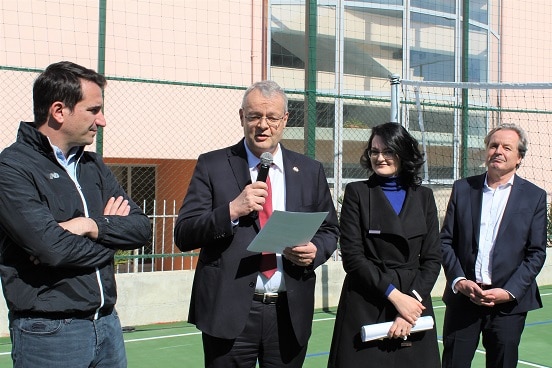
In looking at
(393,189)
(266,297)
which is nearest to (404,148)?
(393,189)

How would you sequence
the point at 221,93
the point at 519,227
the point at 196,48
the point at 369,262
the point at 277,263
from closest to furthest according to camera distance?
the point at 277,263 → the point at 369,262 → the point at 519,227 → the point at 221,93 → the point at 196,48

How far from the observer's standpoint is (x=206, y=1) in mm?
11812

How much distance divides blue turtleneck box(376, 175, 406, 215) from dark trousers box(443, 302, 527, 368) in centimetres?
86

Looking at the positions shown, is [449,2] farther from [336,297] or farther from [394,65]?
[336,297]

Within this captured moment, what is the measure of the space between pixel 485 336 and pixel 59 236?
99.8 inches

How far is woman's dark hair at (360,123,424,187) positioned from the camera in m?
3.50

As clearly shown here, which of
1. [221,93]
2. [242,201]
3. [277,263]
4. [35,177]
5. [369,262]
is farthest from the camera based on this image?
[221,93]

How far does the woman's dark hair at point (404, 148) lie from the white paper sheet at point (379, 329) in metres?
0.70

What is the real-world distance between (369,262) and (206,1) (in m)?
9.22

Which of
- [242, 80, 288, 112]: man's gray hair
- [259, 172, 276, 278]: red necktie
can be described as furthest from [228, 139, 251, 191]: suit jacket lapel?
[242, 80, 288, 112]: man's gray hair

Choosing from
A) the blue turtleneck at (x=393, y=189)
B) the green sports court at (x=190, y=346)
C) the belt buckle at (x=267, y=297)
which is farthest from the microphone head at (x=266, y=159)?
the green sports court at (x=190, y=346)

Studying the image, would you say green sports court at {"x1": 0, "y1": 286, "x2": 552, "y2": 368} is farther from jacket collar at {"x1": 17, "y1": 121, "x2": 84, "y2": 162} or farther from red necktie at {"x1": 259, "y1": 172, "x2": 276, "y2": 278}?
jacket collar at {"x1": 17, "y1": 121, "x2": 84, "y2": 162}

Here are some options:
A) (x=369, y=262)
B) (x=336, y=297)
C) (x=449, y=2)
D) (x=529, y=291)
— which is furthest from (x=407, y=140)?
(x=449, y=2)

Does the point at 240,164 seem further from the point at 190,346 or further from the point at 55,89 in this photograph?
the point at 190,346
